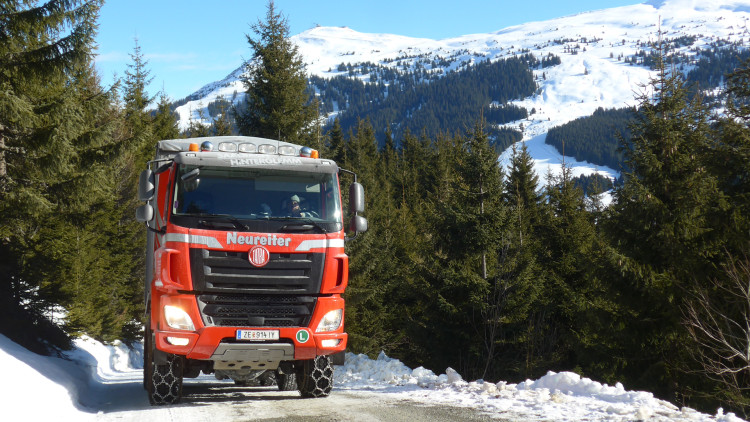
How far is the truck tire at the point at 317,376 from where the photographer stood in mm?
10008

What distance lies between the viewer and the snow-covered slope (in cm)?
762

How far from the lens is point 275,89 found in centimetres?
2595

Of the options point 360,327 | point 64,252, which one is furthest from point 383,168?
point 64,252

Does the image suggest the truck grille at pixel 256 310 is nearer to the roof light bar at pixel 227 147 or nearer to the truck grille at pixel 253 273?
the truck grille at pixel 253 273

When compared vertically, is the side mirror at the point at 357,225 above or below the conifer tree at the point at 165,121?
below

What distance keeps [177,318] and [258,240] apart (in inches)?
59.4

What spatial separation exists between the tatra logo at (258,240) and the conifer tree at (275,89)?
55.6 feet

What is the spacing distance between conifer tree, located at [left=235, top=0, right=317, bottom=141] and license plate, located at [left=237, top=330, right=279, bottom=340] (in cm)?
1732

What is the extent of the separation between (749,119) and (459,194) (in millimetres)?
9415

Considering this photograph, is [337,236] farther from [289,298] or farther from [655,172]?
[655,172]

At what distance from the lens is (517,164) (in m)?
34.7

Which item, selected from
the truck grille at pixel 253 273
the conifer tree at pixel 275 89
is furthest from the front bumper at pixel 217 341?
the conifer tree at pixel 275 89

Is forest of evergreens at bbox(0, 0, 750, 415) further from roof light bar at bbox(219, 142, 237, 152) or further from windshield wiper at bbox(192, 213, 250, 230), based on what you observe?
windshield wiper at bbox(192, 213, 250, 230)

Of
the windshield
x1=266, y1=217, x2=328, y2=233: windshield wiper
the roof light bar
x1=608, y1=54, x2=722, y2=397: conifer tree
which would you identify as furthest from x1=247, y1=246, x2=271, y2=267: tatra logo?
x1=608, y1=54, x2=722, y2=397: conifer tree
